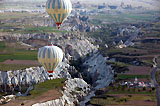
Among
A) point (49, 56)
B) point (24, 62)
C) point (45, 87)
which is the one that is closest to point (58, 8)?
point (49, 56)

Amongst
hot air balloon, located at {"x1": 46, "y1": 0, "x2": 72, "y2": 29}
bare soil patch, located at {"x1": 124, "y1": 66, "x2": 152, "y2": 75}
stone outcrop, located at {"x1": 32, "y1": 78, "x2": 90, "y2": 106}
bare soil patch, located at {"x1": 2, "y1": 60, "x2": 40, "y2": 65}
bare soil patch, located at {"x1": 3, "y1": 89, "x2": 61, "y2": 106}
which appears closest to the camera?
hot air balloon, located at {"x1": 46, "y1": 0, "x2": 72, "y2": 29}

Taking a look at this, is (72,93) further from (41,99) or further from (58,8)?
(58,8)

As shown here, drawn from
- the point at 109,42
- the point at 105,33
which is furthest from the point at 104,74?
the point at 105,33

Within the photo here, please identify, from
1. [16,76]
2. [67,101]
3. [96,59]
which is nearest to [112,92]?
[67,101]

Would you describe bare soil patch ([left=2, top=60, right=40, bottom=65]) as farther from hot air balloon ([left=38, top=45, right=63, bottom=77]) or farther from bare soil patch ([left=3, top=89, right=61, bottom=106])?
hot air balloon ([left=38, top=45, right=63, bottom=77])

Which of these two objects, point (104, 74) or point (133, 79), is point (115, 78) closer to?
point (133, 79)

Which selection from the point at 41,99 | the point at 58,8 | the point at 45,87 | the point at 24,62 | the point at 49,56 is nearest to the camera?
the point at 58,8

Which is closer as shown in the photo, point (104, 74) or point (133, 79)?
point (133, 79)

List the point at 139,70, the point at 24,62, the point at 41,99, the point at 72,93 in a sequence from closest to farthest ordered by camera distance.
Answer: the point at 41,99 → the point at 72,93 → the point at 139,70 → the point at 24,62

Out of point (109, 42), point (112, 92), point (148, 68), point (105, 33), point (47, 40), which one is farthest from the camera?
point (105, 33)

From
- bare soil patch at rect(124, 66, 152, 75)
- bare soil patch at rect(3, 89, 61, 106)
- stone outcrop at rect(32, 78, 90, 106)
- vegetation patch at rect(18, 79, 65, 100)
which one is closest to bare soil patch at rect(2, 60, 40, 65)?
vegetation patch at rect(18, 79, 65, 100)

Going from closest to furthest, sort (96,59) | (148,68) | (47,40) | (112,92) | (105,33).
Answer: (112,92) → (148,68) → (96,59) → (47,40) → (105,33)
